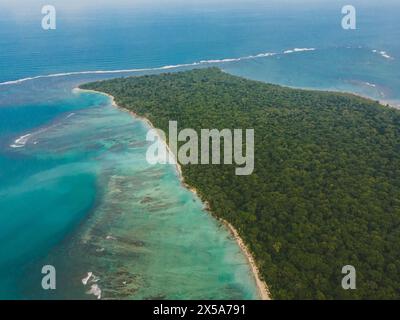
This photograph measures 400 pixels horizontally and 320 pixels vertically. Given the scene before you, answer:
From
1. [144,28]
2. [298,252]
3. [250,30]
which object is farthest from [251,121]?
[144,28]

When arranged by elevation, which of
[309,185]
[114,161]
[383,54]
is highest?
[383,54]

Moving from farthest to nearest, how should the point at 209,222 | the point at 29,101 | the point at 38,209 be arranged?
1. the point at 29,101
2. the point at 38,209
3. the point at 209,222

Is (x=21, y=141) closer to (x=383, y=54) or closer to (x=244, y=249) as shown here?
(x=244, y=249)

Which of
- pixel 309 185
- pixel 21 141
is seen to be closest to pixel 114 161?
pixel 21 141

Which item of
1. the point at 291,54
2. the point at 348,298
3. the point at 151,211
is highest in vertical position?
the point at 291,54

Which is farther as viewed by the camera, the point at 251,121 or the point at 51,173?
the point at 251,121

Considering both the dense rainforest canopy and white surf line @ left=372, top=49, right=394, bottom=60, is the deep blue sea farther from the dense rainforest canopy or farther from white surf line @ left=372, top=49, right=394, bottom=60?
the dense rainforest canopy

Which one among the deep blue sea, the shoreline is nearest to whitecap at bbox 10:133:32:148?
the deep blue sea
